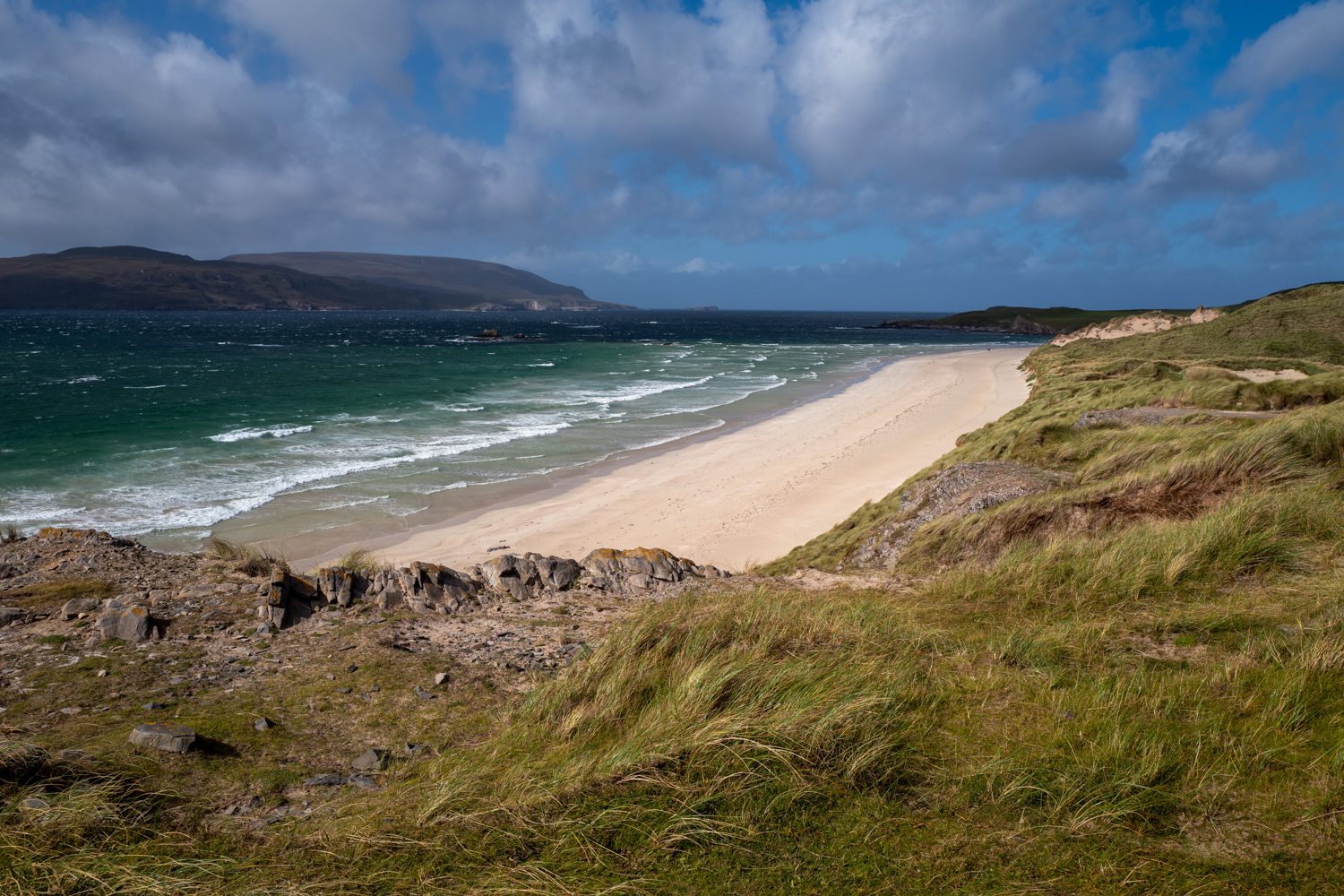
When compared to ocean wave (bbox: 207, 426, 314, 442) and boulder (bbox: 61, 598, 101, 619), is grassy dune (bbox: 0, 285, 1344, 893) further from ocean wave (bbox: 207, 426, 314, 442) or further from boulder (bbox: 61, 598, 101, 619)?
ocean wave (bbox: 207, 426, 314, 442)

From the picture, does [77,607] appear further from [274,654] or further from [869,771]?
[869,771]

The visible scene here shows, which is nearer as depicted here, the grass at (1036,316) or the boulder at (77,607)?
the boulder at (77,607)

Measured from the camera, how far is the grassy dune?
2.79 meters

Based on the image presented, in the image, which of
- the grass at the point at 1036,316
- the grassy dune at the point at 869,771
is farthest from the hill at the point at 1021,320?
the grassy dune at the point at 869,771

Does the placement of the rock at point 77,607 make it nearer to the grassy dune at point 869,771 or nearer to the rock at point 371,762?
the grassy dune at point 869,771

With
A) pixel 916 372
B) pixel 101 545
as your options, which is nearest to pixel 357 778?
pixel 101 545

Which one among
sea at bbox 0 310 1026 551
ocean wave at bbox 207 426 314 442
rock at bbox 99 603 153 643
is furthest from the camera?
ocean wave at bbox 207 426 314 442

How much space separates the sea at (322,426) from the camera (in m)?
18.3

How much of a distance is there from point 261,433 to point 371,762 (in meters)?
28.9

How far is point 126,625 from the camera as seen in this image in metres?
5.75

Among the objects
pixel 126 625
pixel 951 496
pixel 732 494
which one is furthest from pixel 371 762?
pixel 732 494

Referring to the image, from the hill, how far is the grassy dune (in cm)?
13029

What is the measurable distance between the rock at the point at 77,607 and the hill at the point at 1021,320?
133m

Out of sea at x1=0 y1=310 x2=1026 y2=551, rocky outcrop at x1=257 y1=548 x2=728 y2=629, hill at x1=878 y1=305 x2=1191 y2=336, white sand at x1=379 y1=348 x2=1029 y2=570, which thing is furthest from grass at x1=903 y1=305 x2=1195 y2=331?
rocky outcrop at x1=257 y1=548 x2=728 y2=629
